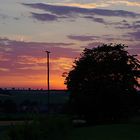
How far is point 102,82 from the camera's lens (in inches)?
2790

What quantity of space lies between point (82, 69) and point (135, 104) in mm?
8140

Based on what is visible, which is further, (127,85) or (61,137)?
(127,85)

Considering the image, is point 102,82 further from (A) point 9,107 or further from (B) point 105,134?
(A) point 9,107

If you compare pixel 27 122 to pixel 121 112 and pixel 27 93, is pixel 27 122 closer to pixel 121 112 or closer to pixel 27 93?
pixel 121 112

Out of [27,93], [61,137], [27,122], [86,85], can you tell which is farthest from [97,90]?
[27,93]

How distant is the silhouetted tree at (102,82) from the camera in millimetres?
70312

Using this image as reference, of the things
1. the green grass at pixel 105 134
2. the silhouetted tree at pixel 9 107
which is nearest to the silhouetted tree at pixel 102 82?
the green grass at pixel 105 134

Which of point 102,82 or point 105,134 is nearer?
point 105,134

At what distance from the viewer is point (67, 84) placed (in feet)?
243

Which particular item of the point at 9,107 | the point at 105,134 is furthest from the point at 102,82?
the point at 9,107

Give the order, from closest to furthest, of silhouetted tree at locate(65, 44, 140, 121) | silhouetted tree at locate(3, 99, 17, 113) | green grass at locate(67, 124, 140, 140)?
1. green grass at locate(67, 124, 140, 140)
2. silhouetted tree at locate(65, 44, 140, 121)
3. silhouetted tree at locate(3, 99, 17, 113)

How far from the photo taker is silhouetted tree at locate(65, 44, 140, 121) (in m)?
70.3

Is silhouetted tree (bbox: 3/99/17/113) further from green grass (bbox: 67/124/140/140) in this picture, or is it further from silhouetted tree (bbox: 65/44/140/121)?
green grass (bbox: 67/124/140/140)

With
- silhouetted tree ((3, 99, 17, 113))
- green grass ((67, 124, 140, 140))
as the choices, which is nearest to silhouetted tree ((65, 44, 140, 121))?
green grass ((67, 124, 140, 140))
